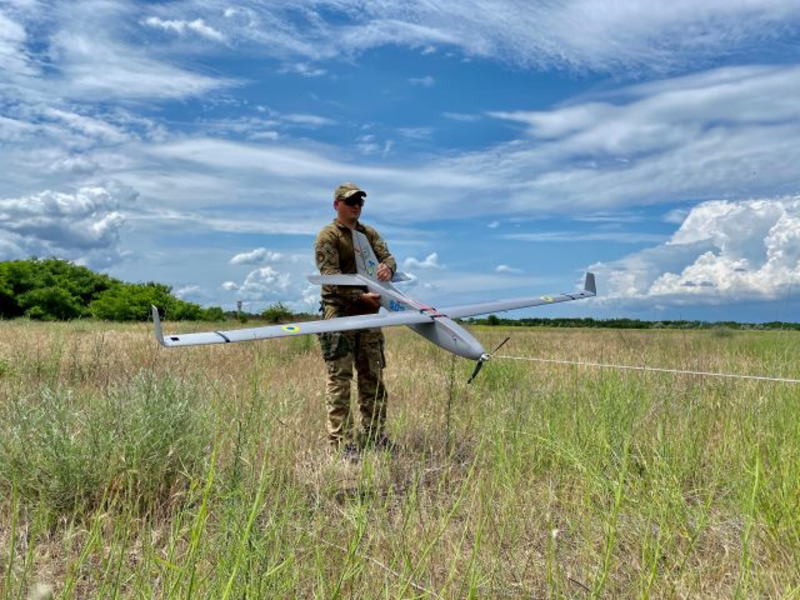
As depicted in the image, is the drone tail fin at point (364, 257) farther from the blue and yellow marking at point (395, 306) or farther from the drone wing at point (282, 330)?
the drone wing at point (282, 330)

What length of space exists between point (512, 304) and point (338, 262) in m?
2.84

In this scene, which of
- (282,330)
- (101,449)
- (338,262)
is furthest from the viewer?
(338,262)

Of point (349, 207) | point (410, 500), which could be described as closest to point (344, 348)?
point (349, 207)

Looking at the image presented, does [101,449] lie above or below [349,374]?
below

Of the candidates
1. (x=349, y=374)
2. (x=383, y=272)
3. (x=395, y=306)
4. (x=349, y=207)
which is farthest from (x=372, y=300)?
(x=349, y=207)

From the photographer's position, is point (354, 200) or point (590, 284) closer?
point (354, 200)

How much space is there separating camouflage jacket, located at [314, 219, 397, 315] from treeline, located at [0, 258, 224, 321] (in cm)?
3545

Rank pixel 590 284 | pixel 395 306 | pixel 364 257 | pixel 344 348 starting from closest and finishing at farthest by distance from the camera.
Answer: pixel 344 348 → pixel 364 257 → pixel 395 306 → pixel 590 284

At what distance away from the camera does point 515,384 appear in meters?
8.46

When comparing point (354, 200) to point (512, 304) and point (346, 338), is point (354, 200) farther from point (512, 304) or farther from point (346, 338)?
point (512, 304)

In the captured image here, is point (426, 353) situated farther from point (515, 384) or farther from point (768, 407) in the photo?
point (768, 407)

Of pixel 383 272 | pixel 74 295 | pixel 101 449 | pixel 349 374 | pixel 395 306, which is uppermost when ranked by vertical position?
pixel 74 295

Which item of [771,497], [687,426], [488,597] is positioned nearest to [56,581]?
[488,597]

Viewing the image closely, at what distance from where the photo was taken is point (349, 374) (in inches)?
235
